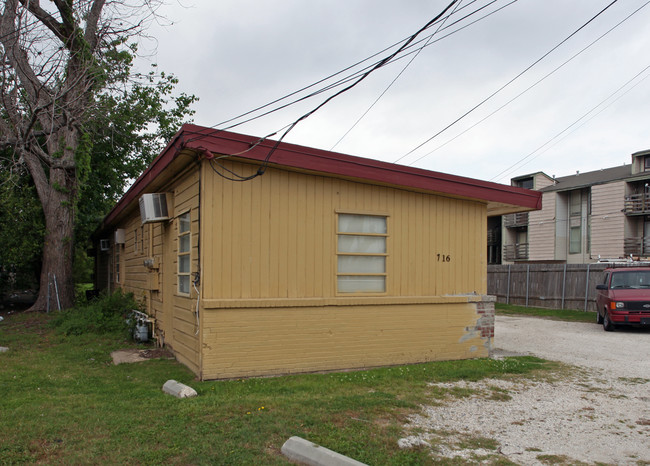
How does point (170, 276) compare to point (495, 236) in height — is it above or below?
below

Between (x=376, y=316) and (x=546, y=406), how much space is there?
105 inches

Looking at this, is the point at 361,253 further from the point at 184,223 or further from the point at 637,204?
the point at 637,204

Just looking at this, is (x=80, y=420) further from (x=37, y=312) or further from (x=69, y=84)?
(x=37, y=312)

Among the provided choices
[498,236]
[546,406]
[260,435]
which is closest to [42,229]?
[260,435]

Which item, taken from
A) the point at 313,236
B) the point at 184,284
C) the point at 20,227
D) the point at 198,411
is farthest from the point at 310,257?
the point at 20,227

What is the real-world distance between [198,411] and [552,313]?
16.3 m

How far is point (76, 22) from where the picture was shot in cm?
1103

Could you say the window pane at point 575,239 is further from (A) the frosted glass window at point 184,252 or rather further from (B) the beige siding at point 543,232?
(A) the frosted glass window at point 184,252

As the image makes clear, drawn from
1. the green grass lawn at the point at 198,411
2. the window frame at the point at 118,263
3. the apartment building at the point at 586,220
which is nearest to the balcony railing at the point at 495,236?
the apartment building at the point at 586,220

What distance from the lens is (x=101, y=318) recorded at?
1131 cm

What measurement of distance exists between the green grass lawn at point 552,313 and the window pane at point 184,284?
43.9 ft

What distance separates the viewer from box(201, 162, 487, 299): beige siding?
679 cm

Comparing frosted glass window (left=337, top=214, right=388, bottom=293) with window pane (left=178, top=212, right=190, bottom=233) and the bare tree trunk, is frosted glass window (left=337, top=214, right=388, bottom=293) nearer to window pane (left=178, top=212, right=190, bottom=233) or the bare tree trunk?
window pane (left=178, top=212, right=190, bottom=233)

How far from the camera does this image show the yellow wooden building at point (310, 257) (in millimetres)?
6695
